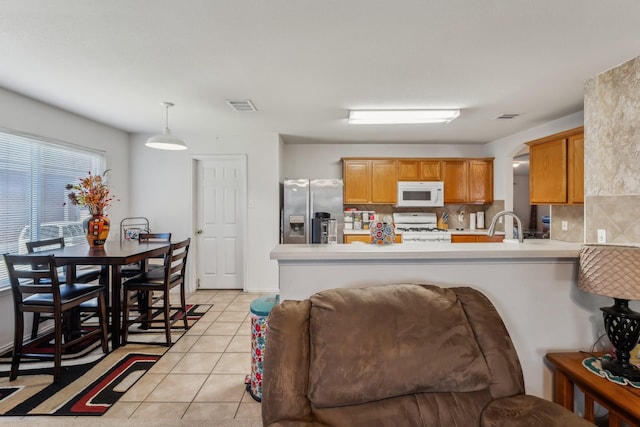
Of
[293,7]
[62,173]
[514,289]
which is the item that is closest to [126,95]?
[62,173]

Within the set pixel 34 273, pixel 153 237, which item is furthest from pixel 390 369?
pixel 153 237

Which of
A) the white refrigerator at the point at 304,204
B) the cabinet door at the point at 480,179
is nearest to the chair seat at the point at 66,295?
the white refrigerator at the point at 304,204

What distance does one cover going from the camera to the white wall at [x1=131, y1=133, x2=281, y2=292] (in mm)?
4613

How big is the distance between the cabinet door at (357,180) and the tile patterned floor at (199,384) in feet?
8.83

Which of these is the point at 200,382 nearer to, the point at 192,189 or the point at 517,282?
the point at 517,282

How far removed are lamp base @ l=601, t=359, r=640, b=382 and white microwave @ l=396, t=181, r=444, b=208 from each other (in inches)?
144

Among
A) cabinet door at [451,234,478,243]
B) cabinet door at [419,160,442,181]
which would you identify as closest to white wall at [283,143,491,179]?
cabinet door at [419,160,442,181]

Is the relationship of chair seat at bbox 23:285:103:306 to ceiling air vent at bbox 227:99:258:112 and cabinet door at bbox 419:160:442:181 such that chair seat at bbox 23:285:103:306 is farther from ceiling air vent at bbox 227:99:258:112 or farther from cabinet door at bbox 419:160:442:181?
cabinet door at bbox 419:160:442:181

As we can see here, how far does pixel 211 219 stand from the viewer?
190 inches

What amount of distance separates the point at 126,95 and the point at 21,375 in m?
2.53

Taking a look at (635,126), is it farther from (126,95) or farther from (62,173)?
(62,173)

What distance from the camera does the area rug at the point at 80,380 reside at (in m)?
2.04

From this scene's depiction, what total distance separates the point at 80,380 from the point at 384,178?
14.6 ft

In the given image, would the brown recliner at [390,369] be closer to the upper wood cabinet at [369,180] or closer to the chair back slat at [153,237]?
the chair back slat at [153,237]
